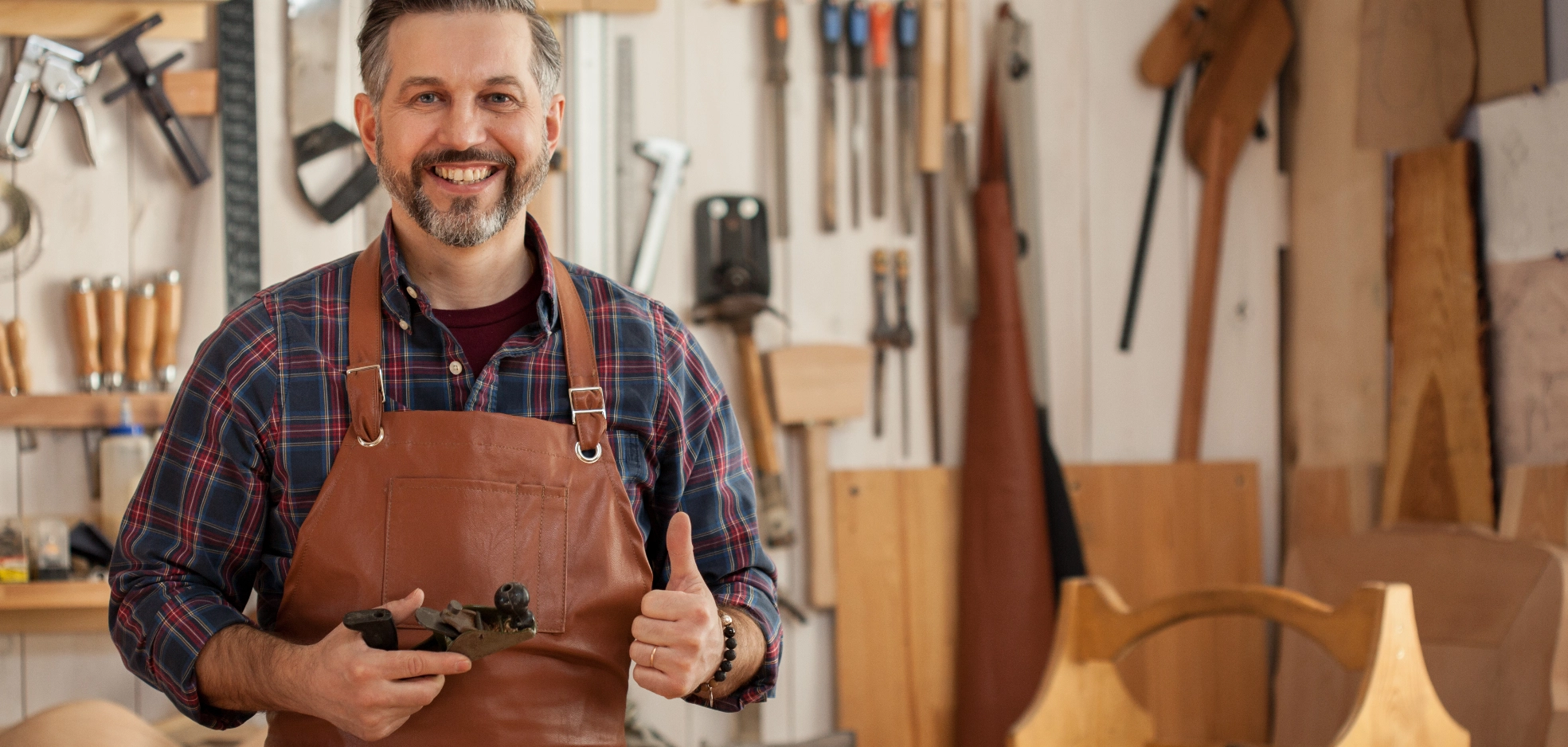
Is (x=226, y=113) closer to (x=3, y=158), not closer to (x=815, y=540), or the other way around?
(x=3, y=158)

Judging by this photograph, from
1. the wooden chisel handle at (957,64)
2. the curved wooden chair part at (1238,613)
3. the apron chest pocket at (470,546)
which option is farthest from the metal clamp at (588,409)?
the wooden chisel handle at (957,64)

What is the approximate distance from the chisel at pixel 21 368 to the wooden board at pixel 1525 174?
9.56 ft

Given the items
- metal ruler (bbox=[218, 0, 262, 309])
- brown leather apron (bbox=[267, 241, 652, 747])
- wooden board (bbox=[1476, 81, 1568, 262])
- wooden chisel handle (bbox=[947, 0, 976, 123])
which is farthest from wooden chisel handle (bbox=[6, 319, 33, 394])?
→ wooden board (bbox=[1476, 81, 1568, 262])

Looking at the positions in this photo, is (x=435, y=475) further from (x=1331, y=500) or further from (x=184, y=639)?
(x=1331, y=500)

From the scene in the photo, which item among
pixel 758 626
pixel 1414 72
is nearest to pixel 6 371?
pixel 758 626

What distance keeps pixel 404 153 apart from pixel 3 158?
1.69 meters

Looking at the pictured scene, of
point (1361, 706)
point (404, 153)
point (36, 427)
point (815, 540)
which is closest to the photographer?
point (404, 153)

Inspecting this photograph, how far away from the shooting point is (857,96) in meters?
2.94

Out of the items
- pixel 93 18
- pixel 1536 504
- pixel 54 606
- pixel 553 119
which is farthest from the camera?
pixel 93 18

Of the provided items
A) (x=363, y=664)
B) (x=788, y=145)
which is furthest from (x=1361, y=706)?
(x=788, y=145)

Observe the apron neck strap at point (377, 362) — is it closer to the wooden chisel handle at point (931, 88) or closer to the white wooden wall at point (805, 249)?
the white wooden wall at point (805, 249)

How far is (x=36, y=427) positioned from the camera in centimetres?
255

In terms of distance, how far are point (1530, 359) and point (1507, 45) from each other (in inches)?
24.1

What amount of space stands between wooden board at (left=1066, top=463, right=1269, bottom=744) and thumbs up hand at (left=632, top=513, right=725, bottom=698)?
184cm
